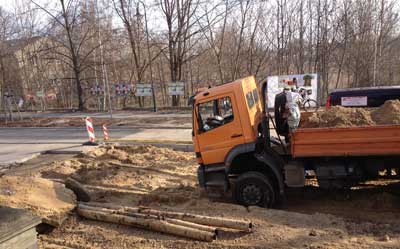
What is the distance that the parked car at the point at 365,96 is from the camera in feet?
34.3

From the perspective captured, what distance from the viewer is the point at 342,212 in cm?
705

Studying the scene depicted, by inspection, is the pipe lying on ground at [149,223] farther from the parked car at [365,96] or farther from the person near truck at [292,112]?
the parked car at [365,96]

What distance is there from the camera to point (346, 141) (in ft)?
21.7

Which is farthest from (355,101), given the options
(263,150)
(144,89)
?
(144,89)

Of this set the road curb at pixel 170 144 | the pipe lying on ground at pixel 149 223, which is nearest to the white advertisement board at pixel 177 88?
the road curb at pixel 170 144

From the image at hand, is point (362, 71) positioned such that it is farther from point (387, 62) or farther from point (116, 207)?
point (116, 207)

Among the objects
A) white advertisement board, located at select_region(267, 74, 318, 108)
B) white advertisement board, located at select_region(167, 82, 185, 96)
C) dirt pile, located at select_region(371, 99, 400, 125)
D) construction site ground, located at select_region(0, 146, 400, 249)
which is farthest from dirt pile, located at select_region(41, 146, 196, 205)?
white advertisement board, located at select_region(167, 82, 185, 96)

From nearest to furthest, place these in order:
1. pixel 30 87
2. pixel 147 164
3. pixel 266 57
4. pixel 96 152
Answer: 1. pixel 147 164
2. pixel 96 152
3. pixel 266 57
4. pixel 30 87

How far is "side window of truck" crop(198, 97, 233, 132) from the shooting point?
7555 millimetres

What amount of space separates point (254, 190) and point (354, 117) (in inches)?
93.8

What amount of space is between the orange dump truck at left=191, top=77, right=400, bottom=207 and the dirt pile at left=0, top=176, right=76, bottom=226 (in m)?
2.86

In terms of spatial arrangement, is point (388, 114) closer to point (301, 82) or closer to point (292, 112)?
point (292, 112)

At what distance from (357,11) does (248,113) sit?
A: 2504cm

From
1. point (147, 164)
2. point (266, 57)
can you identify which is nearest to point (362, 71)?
point (266, 57)
